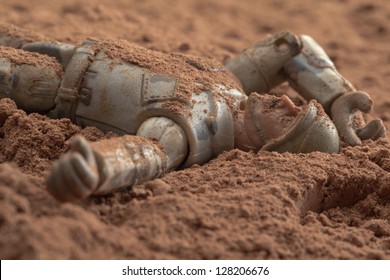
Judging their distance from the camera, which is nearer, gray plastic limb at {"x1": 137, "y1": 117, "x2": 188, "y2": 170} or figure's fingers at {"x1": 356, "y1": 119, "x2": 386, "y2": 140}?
gray plastic limb at {"x1": 137, "y1": 117, "x2": 188, "y2": 170}

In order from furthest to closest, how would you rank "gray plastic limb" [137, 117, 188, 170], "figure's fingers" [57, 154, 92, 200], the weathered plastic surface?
1. the weathered plastic surface
2. "gray plastic limb" [137, 117, 188, 170]
3. "figure's fingers" [57, 154, 92, 200]

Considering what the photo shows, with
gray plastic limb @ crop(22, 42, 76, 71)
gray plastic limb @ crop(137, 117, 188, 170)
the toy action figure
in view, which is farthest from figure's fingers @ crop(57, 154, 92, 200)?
gray plastic limb @ crop(22, 42, 76, 71)

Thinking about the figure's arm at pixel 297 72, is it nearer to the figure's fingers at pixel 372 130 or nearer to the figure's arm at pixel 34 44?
the figure's fingers at pixel 372 130

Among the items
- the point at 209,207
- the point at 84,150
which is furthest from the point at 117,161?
the point at 209,207

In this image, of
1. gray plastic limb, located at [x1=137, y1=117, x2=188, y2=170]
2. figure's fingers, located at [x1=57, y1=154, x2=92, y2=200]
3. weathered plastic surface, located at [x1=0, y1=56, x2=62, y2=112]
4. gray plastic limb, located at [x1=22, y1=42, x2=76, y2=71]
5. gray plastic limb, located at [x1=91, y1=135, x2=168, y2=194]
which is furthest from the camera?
gray plastic limb, located at [x1=22, y1=42, x2=76, y2=71]

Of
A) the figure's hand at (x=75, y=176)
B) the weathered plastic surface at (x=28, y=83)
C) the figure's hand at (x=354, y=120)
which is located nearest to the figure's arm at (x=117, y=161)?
the figure's hand at (x=75, y=176)

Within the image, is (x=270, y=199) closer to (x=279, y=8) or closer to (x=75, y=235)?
(x=75, y=235)

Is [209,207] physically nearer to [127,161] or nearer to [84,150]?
[127,161]

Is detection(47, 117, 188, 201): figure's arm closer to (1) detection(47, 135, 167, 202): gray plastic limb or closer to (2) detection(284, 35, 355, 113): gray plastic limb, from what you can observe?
(1) detection(47, 135, 167, 202): gray plastic limb
